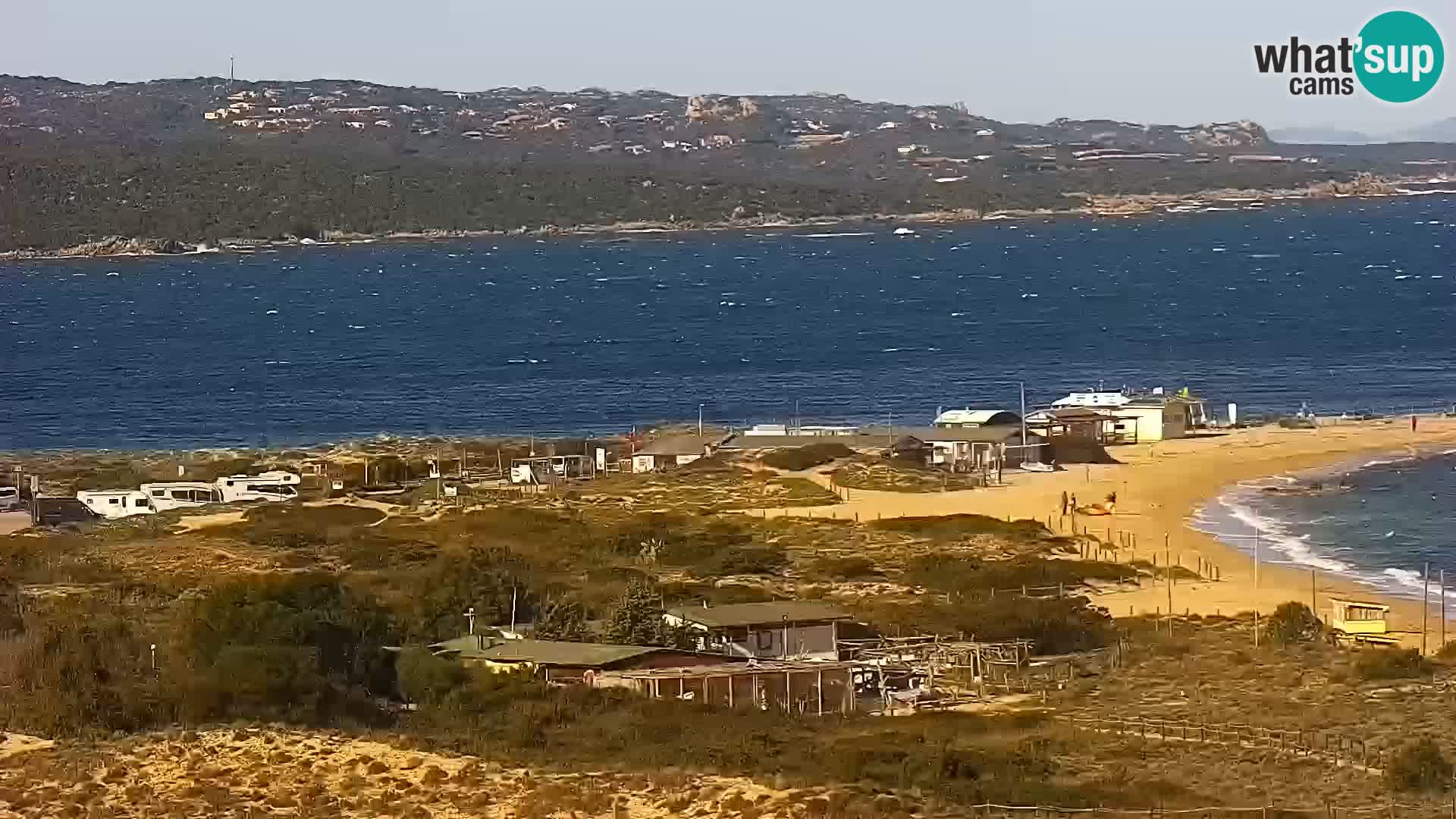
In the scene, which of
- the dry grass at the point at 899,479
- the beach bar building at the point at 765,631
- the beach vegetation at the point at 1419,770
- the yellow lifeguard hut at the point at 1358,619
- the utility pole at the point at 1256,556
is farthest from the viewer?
the dry grass at the point at 899,479

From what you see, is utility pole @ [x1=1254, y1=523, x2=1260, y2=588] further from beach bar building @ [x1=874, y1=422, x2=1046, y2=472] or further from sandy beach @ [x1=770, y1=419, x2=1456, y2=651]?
beach bar building @ [x1=874, y1=422, x2=1046, y2=472]

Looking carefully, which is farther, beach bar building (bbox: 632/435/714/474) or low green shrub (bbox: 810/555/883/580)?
beach bar building (bbox: 632/435/714/474)

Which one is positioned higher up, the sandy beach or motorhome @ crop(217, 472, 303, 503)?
motorhome @ crop(217, 472, 303, 503)

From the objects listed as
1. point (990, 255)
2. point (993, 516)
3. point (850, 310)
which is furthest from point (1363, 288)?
point (993, 516)

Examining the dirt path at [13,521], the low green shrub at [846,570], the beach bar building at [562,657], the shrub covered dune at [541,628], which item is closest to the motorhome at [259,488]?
the shrub covered dune at [541,628]

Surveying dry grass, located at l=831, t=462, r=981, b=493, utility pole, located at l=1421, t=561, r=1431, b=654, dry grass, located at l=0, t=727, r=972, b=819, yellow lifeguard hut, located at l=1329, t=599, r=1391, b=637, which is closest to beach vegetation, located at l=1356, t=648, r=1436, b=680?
utility pole, located at l=1421, t=561, r=1431, b=654

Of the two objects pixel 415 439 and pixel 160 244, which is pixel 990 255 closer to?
pixel 160 244

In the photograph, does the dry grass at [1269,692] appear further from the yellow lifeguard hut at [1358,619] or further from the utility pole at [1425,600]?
the utility pole at [1425,600]
